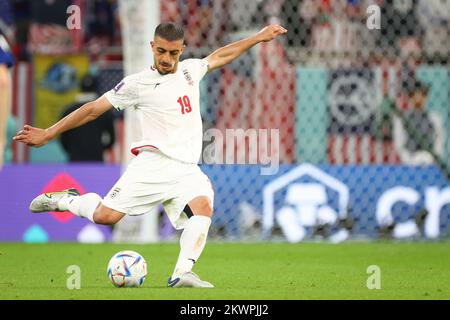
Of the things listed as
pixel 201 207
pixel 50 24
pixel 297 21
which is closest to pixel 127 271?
pixel 201 207

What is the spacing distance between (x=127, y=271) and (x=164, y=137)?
1017 mm

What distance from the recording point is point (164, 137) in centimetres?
841

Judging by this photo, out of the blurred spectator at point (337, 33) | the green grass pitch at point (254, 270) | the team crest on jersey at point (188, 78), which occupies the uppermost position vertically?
the blurred spectator at point (337, 33)

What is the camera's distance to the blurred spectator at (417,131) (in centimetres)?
1398

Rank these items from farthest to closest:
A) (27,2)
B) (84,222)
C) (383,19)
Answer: (27,2) → (383,19) → (84,222)

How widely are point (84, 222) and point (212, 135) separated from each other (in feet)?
6.04

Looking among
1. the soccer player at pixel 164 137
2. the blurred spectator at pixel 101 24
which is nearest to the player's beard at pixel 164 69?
the soccer player at pixel 164 137

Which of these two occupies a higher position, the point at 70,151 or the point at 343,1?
the point at 343,1

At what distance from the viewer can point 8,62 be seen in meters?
9.30

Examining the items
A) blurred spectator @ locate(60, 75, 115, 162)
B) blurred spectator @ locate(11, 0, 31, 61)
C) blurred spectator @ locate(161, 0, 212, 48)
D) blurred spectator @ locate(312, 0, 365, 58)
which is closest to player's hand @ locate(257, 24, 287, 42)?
blurred spectator @ locate(161, 0, 212, 48)

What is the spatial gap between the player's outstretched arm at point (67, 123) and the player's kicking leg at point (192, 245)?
938 millimetres

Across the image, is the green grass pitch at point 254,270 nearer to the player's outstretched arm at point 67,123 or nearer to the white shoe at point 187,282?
the white shoe at point 187,282
